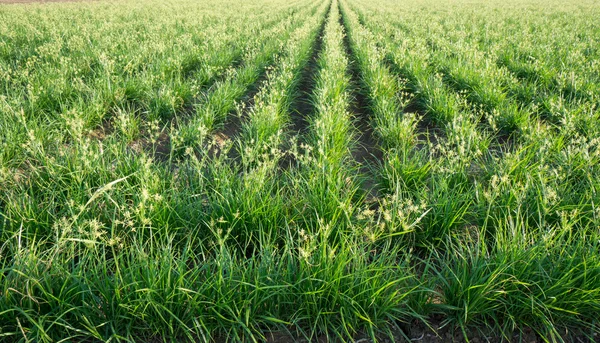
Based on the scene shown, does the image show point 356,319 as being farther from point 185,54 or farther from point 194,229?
point 185,54

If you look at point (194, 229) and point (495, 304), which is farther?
point (194, 229)

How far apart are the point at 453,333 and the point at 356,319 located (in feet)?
1.96

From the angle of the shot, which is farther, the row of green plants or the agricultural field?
the row of green plants

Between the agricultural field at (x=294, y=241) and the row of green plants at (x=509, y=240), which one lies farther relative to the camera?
the row of green plants at (x=509, y=240)

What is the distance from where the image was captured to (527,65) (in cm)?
761

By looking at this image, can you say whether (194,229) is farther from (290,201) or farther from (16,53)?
(16,53)

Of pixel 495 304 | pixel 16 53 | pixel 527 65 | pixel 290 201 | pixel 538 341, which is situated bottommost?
pixel 527 65

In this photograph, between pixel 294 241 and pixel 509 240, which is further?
pixel 294 241

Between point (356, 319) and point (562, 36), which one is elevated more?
point (356, 319)

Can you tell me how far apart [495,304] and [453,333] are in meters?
0.30

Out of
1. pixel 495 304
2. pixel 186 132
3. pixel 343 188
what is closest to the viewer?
pixel 495 304

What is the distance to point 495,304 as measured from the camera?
2.25 meters

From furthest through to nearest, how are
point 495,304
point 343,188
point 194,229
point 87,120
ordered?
point 87,120, point 343,188, point 194,229, point 495,304

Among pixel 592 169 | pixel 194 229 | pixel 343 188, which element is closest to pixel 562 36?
pixel 592 169
